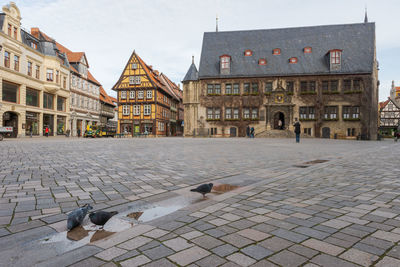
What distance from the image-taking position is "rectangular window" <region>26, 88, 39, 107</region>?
31.3m

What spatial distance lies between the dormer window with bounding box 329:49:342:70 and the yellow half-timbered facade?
2555cm

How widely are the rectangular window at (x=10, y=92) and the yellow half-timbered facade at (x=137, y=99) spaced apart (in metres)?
17.0

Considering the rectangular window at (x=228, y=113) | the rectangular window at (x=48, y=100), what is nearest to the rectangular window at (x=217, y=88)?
the rectangular window at (x=228, y=113)

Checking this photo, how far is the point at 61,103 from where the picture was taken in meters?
38.2

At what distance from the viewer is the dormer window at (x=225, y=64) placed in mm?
38312

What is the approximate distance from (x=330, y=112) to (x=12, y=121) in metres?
37.5

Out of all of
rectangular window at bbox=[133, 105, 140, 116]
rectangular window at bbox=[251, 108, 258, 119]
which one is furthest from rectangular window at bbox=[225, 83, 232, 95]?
rectangular window at bbox=[133, 105, 140, 116]

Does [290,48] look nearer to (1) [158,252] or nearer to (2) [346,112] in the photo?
(2) [346,112]

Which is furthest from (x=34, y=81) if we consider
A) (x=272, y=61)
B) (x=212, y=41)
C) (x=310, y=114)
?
(x=310, y=114)

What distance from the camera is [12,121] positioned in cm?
2927

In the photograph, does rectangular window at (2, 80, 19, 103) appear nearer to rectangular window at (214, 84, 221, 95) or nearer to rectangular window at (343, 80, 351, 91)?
rectangular window at (214, 84, 221, 95)

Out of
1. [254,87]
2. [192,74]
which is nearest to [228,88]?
[254,87]

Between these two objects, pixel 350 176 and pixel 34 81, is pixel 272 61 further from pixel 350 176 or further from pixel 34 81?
pixel 350 176

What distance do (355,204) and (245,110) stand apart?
3470cm
